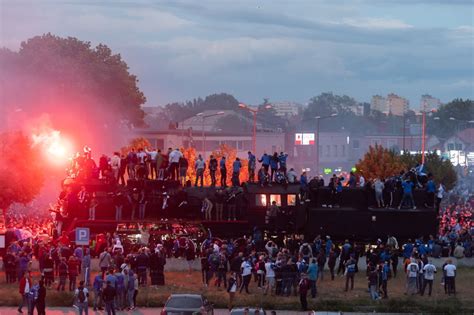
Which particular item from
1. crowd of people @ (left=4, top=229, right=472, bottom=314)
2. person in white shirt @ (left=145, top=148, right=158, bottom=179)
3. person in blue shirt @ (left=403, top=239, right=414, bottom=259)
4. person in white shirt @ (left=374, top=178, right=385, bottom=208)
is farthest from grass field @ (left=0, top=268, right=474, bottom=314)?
person in white shirt @ (left=145, top=148, right=158, bottom=179)

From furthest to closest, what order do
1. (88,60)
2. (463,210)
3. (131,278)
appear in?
(88,60), (463,210), (131,278)

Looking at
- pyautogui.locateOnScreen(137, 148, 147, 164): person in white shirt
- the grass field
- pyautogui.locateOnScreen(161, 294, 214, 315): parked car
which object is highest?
pyautogui.locateOnScreen(137, 148, 147, 164): person in white shirt

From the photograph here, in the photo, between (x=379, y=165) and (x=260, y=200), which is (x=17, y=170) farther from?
(x=379, y=165)

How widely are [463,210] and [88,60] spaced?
51387 mm

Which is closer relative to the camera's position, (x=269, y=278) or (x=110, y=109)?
(x=269, y=278)

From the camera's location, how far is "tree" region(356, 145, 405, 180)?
9438 centimetres

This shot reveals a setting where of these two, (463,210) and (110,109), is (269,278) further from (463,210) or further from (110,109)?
(110,109)

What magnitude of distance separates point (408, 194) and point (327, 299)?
1239cm

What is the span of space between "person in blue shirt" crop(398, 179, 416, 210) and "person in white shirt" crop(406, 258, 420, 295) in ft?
30.0

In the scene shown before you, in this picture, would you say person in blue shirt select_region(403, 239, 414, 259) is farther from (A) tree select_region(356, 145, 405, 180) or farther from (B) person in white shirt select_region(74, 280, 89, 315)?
(A) tree select_region(356, 145, 405, 180)

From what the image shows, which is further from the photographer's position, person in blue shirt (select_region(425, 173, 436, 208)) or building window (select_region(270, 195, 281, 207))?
building window (select_region(270, 195, 281, 207))

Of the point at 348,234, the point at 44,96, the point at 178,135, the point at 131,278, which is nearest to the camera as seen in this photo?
the point at 131,278

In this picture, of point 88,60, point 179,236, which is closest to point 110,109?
point 88,60

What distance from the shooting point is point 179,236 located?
49344mm
